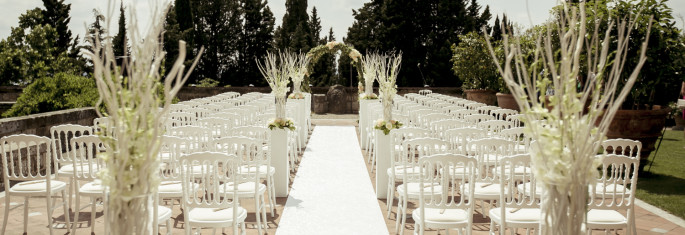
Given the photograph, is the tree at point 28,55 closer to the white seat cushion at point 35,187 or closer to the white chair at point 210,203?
the white seat cushion at point 35,187

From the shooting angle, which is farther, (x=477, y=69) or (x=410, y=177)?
(x=477, y=69)

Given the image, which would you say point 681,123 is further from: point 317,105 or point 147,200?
point 147,200

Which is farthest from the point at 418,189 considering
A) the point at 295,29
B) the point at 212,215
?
the point at 295,29

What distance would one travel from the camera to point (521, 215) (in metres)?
3.83

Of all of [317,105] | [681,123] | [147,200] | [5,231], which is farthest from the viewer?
[317,105]

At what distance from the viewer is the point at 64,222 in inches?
196

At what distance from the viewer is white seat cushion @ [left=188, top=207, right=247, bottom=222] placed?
3797mm

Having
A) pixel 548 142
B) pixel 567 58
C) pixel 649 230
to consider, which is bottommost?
pixel 649 230

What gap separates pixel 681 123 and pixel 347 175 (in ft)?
34.0

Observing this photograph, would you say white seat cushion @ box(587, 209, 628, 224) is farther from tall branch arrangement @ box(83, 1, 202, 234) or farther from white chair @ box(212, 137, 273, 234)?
tall branch arrangement @ box(83, 1, 202, 234)

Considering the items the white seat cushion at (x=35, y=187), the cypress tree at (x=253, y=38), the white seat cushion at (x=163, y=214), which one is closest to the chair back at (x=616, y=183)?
the white seat cushion at (x=163, y=214)

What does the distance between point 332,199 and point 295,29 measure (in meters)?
30.5

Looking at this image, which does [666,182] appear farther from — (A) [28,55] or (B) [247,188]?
(A) [28,55]

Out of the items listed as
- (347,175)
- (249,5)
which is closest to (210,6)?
(249,5)
